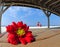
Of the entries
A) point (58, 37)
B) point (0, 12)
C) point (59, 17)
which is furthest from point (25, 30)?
point (59, 17)

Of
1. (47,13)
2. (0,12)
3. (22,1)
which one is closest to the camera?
(0,12)

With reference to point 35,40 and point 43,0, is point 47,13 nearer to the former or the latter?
point 43,0

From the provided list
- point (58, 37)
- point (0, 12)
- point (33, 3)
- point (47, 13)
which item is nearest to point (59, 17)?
point (47, 13)

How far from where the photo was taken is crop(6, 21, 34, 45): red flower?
140cm

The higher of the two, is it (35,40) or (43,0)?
(43,0)

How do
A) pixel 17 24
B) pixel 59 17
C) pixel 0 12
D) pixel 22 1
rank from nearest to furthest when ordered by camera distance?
pixel 17 24
pixel 0 12
pixel 22 1
pixel 59 17

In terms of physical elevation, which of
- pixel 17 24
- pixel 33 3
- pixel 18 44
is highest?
pixel 33 3

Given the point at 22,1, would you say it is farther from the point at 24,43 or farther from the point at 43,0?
the point at 24,43

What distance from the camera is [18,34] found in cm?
145

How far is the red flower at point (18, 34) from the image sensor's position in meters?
1.40

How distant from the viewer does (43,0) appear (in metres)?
15.5

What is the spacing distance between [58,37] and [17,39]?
0.32 metres

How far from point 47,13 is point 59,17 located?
2.95 meters

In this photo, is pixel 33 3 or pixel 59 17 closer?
pixel 33 3
